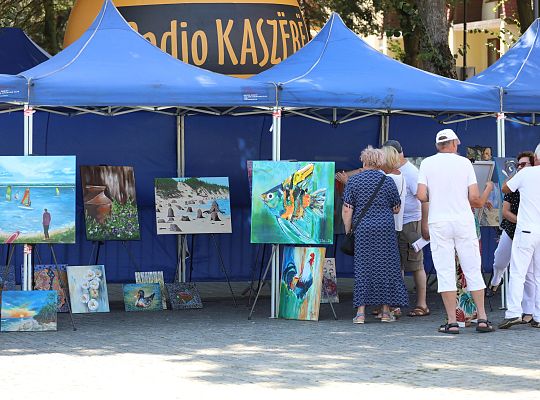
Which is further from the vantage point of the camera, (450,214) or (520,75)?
(520,75)

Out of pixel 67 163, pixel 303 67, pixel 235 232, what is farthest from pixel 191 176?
pixel 67 163

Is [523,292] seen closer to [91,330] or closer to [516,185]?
[516,185]

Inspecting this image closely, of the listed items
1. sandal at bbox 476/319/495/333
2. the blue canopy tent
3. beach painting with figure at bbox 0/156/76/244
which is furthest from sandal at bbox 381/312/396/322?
the blue canopy tent

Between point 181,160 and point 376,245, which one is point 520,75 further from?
point 181,160

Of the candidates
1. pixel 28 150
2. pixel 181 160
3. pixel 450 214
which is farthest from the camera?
pixel 181 160

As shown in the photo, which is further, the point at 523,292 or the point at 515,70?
the point at 515,70

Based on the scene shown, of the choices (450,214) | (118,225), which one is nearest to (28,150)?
(118,225)

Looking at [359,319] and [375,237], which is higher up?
[375,237]

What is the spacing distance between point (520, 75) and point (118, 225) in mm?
4707

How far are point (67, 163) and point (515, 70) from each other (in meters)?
5.34

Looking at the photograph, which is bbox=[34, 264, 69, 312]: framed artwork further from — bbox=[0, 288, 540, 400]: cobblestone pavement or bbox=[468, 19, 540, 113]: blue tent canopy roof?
bbox=[468, 19, 540, 113]: blue tent canopy roof

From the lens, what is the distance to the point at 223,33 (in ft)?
56.2

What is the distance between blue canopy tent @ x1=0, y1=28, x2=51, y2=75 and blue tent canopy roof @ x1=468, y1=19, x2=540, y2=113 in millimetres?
6579

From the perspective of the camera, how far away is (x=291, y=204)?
42.1ft
